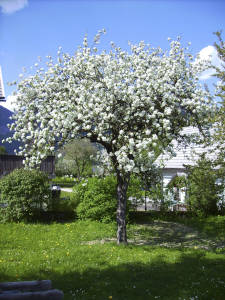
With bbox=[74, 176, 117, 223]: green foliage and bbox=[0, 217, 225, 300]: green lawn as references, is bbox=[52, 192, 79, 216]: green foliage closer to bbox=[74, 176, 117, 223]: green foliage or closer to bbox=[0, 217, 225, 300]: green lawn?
bbox=[74, 176, 117, 223]: green foliage

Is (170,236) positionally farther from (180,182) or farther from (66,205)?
(180,182)

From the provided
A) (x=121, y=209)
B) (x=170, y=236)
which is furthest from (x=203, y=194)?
(x=121, y=209)

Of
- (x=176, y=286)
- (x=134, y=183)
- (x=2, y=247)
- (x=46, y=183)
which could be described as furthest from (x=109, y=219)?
(x=176, y=286)

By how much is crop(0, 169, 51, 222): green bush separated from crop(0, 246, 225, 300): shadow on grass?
22.2ft

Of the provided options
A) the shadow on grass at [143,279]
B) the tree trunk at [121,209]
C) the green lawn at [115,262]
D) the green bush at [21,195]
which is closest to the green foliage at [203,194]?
the green lawn at [115,262]

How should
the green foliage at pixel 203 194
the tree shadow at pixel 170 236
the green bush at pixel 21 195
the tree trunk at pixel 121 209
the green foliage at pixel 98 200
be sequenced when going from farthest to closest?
the green foliage at pixel 203 194
the green foliage at pixel 98 200
the green bush at pixel 21 195
the tree shadow at pixel 170 236
the tree trunk at pixel 121 209

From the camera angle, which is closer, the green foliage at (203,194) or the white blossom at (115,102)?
the white blossom at (115,102)

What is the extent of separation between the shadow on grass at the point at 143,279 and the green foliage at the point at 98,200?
596 centimetres

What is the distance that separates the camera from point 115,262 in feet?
24.7

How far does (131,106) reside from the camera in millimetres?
8734

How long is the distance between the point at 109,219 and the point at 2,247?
5413 mm

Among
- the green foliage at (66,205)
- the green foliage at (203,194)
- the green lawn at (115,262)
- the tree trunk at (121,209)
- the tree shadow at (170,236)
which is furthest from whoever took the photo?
the green foliage at (203,194)

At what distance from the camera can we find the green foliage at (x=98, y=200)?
13.7 metres

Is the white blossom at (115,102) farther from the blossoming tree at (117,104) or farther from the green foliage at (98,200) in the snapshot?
the green foliage at (98,200)
